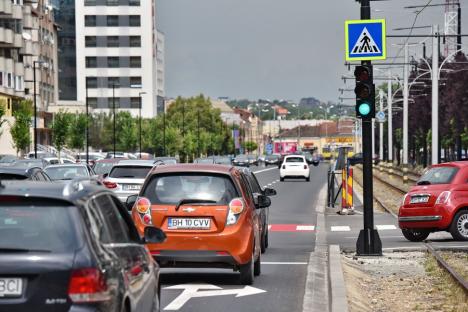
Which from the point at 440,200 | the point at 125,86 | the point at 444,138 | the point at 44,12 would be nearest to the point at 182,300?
the point at 440,200

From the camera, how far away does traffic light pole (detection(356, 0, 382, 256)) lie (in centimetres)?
2083

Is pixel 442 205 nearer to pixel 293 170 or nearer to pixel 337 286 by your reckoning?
pixel 337 286

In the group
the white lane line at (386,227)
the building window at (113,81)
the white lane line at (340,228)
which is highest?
the building window at (113,81)

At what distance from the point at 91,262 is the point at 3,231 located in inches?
27.7

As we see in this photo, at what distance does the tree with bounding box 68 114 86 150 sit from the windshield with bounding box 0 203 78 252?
330 feet

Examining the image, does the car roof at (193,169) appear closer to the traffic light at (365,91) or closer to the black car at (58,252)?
the traffic light at (365,91)

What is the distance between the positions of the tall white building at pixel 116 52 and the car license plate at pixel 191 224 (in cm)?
15060

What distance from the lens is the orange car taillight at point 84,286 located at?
305 inches

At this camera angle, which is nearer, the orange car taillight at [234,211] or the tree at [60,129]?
the orange car taillight at [234,211]

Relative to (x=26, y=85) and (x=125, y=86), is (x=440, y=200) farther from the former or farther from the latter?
(x=125, y=86)

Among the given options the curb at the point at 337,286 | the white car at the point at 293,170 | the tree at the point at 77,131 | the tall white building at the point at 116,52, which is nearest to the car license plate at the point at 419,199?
the curb at the point at 337,286

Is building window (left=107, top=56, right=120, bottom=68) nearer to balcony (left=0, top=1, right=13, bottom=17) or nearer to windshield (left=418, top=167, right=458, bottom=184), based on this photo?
balcony (left=0, top=1, right=13, bottom=17)

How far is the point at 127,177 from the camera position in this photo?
3372cm

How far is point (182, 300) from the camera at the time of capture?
1459 cm
